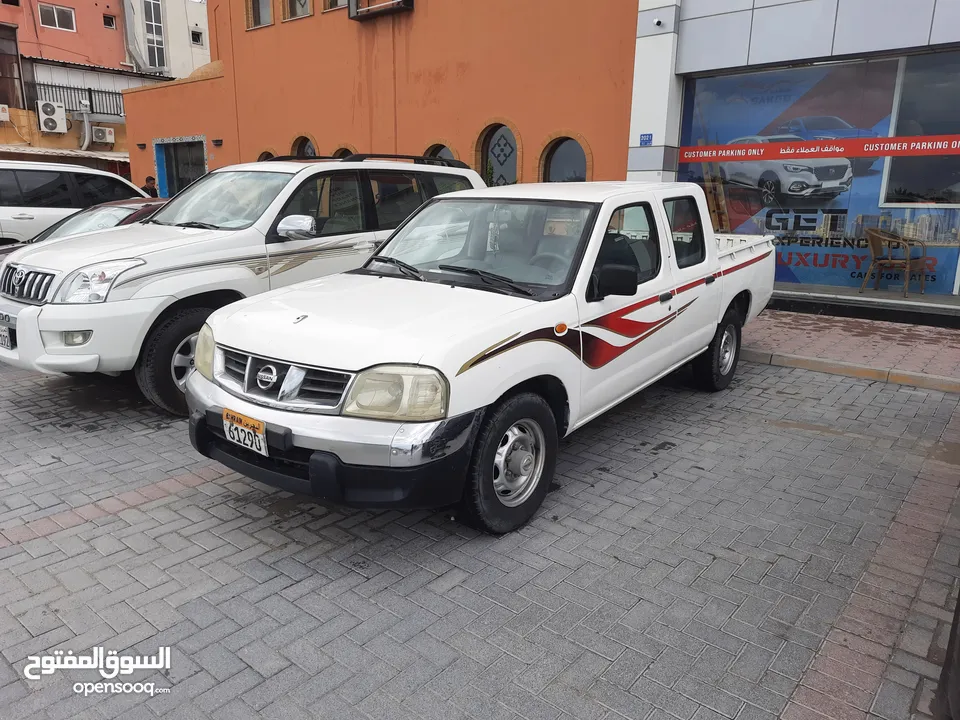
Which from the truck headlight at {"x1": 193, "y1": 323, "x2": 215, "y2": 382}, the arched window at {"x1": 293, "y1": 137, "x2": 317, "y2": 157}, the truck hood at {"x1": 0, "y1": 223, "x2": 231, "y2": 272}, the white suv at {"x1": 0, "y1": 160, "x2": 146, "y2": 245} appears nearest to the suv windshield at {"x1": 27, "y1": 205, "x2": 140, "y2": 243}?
the white suv at {"x1": 0, "y1": 160, "x2": 146, "y2": 245}

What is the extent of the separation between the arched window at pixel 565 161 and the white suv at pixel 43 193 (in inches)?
274

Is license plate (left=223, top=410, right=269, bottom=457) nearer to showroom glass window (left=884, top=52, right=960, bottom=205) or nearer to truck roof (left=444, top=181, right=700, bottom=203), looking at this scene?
truck roof (left=444, top=181, right=700, bottom=203)

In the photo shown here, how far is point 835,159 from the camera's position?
10.4 metres

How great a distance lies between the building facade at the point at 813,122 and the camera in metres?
9.38

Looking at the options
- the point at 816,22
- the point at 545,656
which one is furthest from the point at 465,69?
the point at 545,656

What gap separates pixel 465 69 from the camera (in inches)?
534

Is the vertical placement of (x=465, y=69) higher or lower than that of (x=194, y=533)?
higher

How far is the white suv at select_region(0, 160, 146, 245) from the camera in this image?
416 inches

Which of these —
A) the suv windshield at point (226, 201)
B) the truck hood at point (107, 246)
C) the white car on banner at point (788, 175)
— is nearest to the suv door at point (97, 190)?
the suv windshield at point (226, 201)

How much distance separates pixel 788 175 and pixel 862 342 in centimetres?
377

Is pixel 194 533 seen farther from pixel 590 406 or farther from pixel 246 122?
pixel 246 122

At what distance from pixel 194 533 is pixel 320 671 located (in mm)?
1456

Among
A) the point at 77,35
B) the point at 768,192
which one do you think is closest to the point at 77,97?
the point at 77,35

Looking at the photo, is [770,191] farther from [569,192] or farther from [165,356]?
[165,356]
